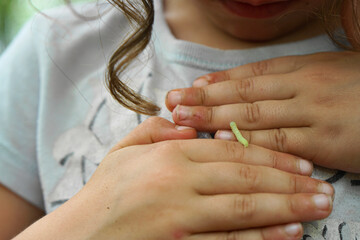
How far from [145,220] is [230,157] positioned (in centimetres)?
19

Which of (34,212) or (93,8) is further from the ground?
(93,8)

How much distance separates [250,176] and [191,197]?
0.11 meters

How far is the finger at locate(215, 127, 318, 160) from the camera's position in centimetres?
68

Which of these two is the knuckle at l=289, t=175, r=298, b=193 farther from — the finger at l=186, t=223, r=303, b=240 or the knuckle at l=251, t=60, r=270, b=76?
the knuckle at l=251, t=60, r=270, b=76

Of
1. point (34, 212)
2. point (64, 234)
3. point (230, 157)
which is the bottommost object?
point (34, 212)

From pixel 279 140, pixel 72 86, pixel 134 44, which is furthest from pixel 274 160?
pixel 72 86

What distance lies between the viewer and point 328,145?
68 centimetres

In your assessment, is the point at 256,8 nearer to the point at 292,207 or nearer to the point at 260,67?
the point at 260,67

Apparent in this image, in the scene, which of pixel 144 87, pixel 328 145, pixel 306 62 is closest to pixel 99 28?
pixel 144 87

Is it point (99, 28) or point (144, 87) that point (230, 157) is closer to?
point (144, 87)

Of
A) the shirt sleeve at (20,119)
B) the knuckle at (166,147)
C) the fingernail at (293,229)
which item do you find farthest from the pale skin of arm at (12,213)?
the fingernail at (293,229)

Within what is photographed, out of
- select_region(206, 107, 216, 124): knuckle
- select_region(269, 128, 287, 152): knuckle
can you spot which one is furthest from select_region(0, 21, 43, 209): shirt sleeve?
select_region(269, 128, 287, 152): knuckle

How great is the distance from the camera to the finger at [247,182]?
2.06 feet

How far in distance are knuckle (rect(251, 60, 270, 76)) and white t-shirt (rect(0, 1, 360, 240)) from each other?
0.08m
